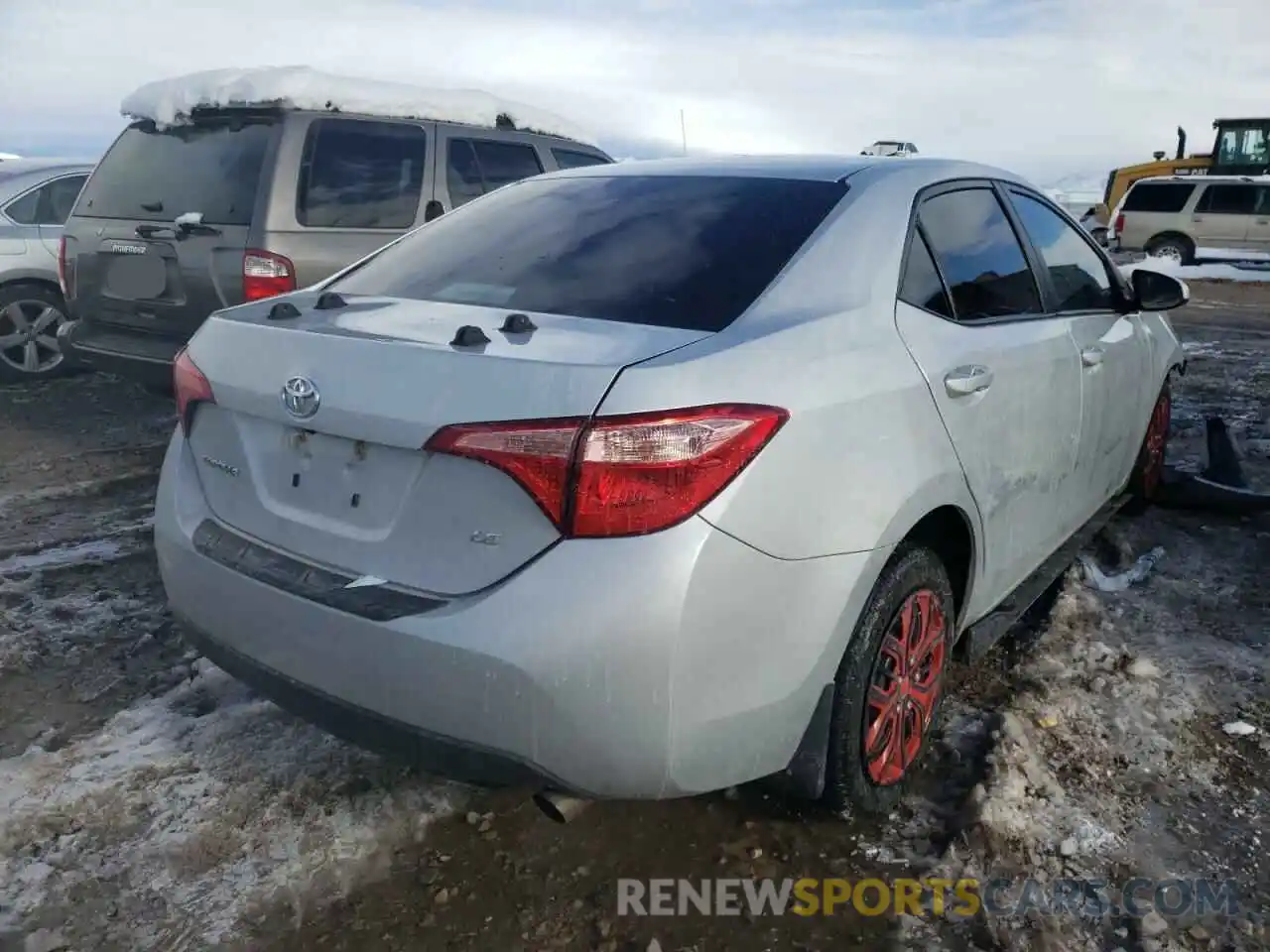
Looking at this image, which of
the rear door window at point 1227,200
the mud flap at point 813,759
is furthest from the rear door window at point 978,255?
the rear door window at point 1227,200

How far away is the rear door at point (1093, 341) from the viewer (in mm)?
3404

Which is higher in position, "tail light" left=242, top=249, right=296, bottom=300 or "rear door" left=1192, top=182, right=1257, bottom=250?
"tail light" left=242, top=249, right=296, bottom=300

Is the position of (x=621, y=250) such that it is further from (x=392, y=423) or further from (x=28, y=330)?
(x=28, y=330)

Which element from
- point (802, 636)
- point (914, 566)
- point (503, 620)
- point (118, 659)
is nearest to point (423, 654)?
point (503, 620)

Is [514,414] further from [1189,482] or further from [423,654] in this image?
[1189,482]

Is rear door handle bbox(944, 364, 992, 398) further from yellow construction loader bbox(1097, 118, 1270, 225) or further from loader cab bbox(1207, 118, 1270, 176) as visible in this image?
loader cab bbox(1207, 118, 1270, 176)

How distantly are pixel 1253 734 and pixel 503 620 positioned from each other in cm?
239

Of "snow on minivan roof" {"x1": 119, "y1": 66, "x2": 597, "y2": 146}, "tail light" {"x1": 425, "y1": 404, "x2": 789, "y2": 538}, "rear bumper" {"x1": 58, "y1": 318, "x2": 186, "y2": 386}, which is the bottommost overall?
"rear bumper" {"x1": 58, "y1": 318, "x2": 186, "y2": 386}

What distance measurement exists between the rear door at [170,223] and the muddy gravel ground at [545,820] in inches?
80.5

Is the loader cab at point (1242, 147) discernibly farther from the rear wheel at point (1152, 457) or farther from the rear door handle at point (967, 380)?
the rear door handle at point (967, 380)

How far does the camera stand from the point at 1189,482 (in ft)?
16.2

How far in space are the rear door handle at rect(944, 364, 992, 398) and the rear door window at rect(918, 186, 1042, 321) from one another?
0.17 meters

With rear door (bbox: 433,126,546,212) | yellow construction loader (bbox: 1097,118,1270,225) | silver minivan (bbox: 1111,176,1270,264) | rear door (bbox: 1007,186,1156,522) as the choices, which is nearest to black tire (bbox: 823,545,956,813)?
rear door (bbox: 1007,186,1156,522)

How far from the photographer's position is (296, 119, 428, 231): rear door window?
17.6ft
